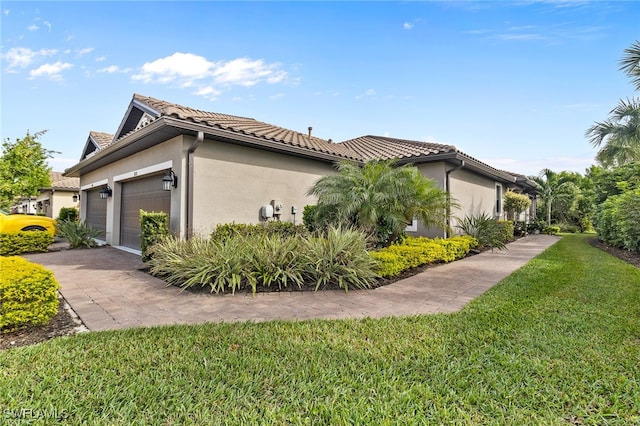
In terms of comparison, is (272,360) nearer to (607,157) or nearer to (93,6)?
(93,6)

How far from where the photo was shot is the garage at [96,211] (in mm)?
14516

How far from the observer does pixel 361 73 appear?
12.0 m

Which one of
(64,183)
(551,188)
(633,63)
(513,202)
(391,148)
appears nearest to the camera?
(633,63)

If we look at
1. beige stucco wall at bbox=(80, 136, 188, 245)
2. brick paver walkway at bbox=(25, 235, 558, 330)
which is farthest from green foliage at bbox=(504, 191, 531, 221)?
beige stucco wall at bbox=(80, 136, 188, 245)

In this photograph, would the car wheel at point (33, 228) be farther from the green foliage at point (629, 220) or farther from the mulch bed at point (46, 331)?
the green foliage at point (629, 220)

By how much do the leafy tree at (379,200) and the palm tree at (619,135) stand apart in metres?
11.5

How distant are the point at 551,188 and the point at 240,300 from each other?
29.7 metres

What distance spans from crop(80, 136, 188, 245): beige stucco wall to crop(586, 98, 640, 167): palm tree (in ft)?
59.7

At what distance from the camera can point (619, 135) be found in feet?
46.8

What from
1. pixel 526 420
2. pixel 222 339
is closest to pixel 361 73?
pixel 222 339

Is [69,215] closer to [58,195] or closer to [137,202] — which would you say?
[58,195]

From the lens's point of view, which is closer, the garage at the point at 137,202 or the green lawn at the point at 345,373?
the green lawn at the point at 345,373

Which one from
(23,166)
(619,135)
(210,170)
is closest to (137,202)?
(210,170)

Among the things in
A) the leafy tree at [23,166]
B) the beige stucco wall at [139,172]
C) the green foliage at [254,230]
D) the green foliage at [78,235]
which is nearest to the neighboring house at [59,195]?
the leafy tree at [23,166]
